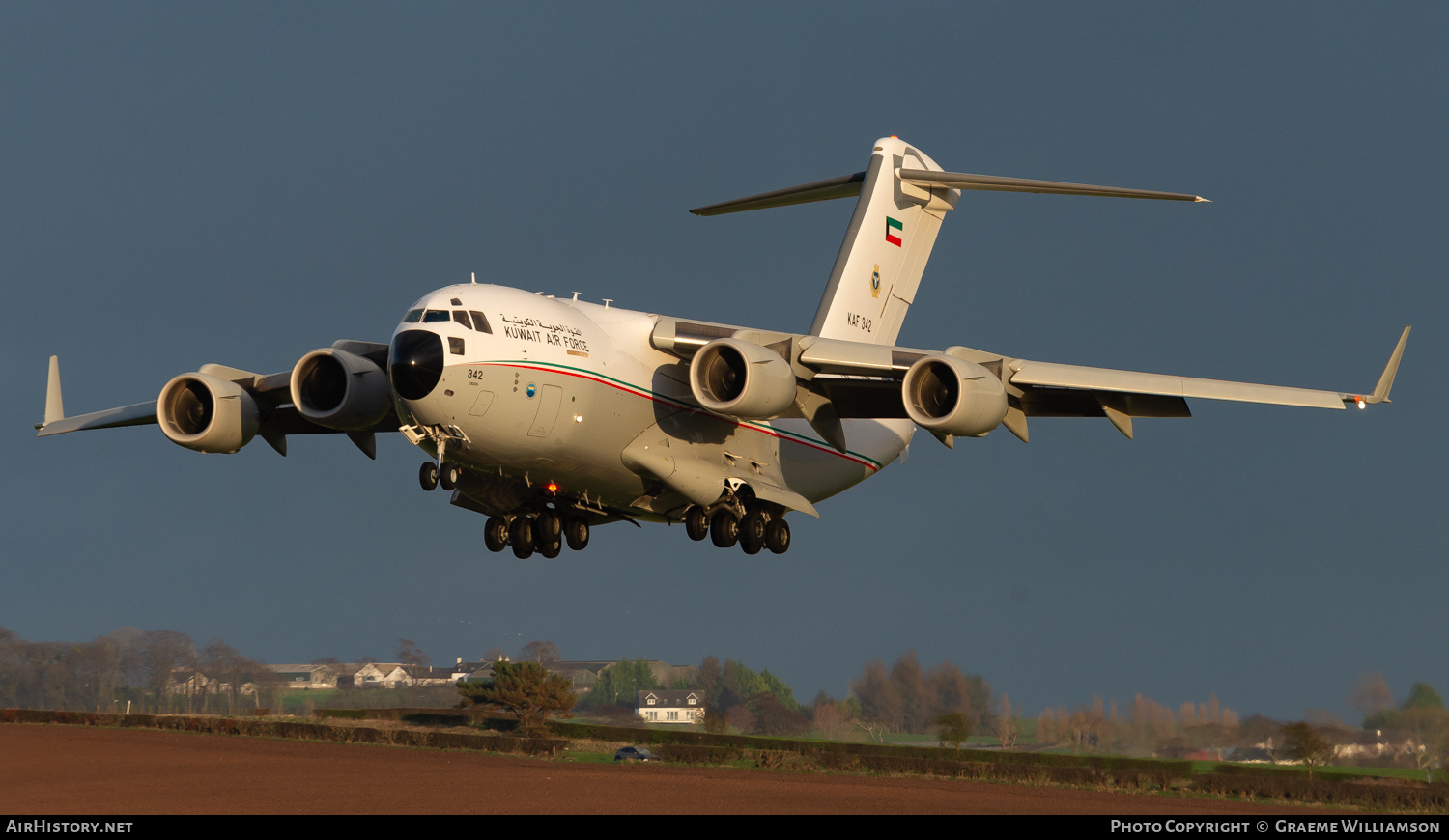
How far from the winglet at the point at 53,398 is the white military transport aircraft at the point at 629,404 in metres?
0.02

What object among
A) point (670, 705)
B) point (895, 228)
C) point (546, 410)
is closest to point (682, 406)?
point (546, 410)

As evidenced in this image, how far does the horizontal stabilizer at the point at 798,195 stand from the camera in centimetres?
2030

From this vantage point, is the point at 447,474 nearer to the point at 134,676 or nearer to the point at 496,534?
the point at 496,534

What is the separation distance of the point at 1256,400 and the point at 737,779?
348 inches

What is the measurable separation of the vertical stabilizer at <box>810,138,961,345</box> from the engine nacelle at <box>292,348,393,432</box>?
632 centimetres

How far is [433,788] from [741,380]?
632 cm

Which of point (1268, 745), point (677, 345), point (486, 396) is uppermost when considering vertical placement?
point (677, 345)

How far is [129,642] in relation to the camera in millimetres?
29703

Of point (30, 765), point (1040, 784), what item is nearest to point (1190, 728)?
point (1040, 784)

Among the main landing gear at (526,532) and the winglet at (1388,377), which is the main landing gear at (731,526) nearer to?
the main landing gear at (526,532)

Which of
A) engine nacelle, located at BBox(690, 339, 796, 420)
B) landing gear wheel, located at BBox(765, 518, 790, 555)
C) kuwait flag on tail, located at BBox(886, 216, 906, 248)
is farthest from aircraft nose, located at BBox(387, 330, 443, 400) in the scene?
kuwait flag on tail, located at BBox(886, 216, 906, 248)

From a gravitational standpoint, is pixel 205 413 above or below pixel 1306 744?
above

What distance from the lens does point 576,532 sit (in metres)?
17.5
